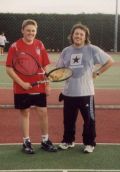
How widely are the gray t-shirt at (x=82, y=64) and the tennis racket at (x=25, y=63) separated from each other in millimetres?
448

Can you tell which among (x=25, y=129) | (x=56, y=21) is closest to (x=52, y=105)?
(x=25, y=129)

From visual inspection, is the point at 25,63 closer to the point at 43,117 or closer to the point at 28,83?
the point at 28,83

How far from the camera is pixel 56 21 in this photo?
41.8 meters

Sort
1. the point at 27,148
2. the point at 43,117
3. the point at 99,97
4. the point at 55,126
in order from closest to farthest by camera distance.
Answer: the point at 27,148 → the point at 43,117 → the point at 55,126 → the point at 99,97

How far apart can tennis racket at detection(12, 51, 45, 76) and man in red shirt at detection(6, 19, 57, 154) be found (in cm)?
5

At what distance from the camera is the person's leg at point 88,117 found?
745 centimetres

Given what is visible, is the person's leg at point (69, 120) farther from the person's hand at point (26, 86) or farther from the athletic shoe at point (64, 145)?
the person's hand at point (26, 86)

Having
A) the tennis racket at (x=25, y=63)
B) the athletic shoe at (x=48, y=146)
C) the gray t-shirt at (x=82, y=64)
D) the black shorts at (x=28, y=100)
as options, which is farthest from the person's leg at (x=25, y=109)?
the gray t-shirt at (x=82, y=64)

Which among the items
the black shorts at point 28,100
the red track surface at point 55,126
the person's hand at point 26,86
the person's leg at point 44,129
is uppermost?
the person's hand at point 26,86

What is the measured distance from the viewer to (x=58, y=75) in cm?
735

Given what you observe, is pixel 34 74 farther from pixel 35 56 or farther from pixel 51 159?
pixel 51 159

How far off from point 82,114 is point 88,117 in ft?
0.38

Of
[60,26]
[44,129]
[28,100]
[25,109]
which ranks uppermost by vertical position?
[60,26]

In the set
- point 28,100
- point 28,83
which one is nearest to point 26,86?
point 28,83
